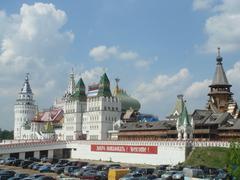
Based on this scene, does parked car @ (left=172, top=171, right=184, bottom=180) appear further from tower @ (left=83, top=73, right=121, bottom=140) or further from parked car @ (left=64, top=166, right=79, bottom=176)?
tower @ (left=83, top=73, right=121, bottom=140)

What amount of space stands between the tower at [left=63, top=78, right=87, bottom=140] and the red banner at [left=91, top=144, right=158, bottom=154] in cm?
2572

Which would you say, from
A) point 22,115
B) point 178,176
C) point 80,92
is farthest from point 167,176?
point 22,115

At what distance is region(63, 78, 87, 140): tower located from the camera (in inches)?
4813

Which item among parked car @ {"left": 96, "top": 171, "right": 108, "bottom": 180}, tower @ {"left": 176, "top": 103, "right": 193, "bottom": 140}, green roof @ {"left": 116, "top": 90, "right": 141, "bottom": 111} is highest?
green roof @ {"left": 116, "top": 90, "right": 141, "bottom": 111}

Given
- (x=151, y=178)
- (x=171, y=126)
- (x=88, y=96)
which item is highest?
(x=88, y=96)

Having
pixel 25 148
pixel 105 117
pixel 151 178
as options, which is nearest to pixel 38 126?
pixel 105 117

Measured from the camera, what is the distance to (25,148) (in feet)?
320

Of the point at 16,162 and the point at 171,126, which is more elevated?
the point at 171,126

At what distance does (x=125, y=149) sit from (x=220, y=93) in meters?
29.6

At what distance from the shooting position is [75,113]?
123 m

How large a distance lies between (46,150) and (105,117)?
18.2m

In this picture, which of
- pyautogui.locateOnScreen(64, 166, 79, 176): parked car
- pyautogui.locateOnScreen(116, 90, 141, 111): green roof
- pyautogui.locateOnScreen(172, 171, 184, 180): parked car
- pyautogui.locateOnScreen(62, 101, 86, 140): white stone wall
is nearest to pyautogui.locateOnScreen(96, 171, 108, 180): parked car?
pyautogui.locateOnScreen(64, 166, 79, 176): parked car

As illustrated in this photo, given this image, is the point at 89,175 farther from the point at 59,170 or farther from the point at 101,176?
the point at 59,170

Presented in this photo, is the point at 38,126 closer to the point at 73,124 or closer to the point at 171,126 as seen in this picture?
the point at 73,124
